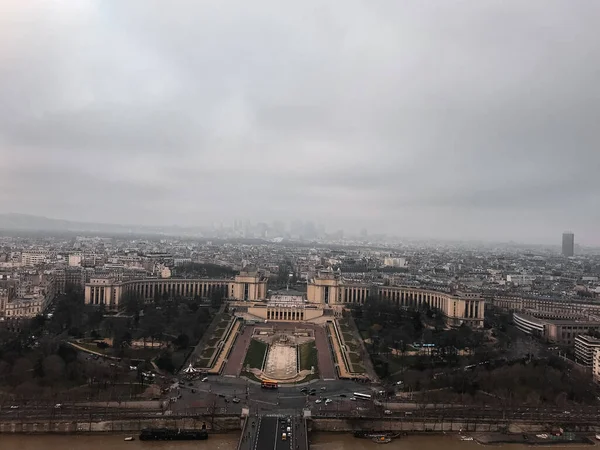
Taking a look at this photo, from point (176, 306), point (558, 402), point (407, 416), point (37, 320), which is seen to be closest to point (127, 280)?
point (176, 306)

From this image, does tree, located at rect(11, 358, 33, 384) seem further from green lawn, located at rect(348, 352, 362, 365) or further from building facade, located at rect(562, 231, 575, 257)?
building facade, located at rect(562, 231, 575, 257)

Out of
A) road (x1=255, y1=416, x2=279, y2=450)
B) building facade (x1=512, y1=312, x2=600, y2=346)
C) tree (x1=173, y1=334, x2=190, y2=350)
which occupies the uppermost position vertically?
building facade (x1=512, y1=312, x2=600, y2=346)

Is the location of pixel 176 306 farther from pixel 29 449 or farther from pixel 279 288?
pixel 29 449

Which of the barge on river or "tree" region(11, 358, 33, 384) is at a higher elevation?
"tree" region(11, 358, 33, 384)

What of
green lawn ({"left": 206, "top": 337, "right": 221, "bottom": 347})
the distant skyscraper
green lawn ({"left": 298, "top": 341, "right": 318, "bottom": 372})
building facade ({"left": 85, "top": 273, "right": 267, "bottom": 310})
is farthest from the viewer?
the distant skyscraper

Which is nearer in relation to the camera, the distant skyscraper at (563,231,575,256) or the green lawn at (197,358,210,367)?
the green lawn at (197,358,210,367)

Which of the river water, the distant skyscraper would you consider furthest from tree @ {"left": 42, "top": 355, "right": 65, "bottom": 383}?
the distant skyscraper

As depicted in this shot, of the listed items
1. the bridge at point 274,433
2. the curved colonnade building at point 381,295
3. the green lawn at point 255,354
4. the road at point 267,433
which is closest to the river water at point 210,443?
the bridge at point 274,433
